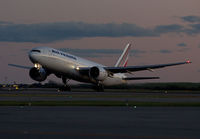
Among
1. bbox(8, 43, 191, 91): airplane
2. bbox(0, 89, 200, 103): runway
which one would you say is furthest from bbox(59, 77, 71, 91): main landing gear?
bbox(0, 89, 200, 103): runway

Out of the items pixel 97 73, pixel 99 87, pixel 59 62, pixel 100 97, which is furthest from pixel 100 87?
pixel 100 97

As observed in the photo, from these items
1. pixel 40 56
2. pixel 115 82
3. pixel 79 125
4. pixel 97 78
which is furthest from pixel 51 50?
pixel 79 125

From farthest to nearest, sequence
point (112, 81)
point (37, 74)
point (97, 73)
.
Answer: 1. point (112, 81)
2. point (37, 74)
3. point (97, 73)

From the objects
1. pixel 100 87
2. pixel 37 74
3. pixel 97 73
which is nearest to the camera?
pixel 97 73

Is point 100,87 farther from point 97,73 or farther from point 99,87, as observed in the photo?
point 97,73

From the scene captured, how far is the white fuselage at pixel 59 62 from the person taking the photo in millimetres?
62062

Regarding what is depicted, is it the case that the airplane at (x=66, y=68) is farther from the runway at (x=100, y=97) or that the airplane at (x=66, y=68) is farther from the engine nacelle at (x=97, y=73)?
the runway at (x=100, y=97)

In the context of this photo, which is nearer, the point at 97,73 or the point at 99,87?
the point at 97,73

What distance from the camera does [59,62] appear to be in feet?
208

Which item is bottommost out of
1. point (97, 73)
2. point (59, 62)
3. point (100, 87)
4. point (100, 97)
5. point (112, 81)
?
point (100, 97)

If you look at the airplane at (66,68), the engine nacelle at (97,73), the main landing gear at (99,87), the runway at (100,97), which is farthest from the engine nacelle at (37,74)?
the runway at (100,97)

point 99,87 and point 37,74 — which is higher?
point 37,74

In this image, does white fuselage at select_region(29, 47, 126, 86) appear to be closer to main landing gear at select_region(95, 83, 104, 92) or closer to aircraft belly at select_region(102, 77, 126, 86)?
main landing gear at select_region(95, 83, 104, 92)

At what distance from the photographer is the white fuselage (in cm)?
6206
